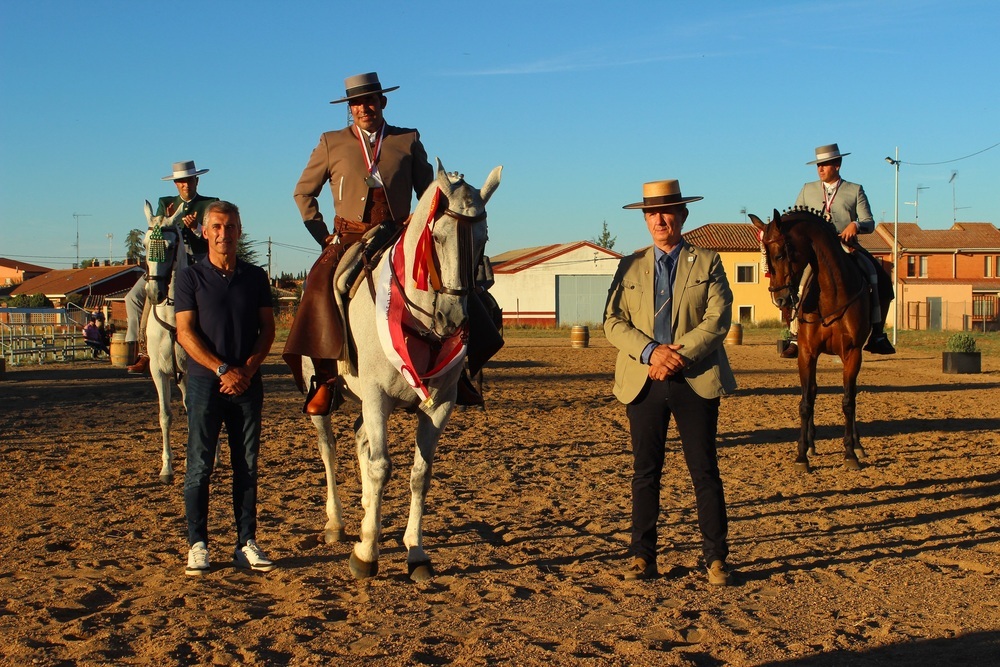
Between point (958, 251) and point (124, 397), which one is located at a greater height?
point (958, 251)

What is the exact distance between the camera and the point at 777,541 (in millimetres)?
6922

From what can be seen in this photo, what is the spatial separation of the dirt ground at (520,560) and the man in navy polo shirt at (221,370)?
1.26 feet

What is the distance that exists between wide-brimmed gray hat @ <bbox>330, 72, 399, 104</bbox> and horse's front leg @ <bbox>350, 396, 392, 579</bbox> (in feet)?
7.23

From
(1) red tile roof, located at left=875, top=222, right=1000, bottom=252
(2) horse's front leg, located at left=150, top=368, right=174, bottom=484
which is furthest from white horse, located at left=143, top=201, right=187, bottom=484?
(1) red tile roof, located at left=875, top=222, right=1000, bottom=252

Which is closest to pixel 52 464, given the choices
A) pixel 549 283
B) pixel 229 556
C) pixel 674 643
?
pixel 229 556

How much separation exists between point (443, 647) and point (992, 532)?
14.9ft

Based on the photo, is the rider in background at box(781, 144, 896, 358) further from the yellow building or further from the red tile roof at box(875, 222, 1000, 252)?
the red tile roof at box(875, 222, 1000, 252)

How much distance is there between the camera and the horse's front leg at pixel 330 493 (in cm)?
701

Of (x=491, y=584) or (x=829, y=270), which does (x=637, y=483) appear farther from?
(x=829, y=270)

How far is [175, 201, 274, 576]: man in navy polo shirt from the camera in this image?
243 inches

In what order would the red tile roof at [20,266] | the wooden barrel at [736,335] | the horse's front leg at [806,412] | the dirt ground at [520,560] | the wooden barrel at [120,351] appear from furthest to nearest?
the red tile roof at [20,266]
the wooden barrel at [736,335]
the wooden barrel at [120,351]
the horse's front leg at [806,412]
the dirt ground at [520,560]

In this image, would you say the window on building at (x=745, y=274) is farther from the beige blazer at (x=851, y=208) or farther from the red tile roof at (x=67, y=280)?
the beige blazer at (x=851, y=208)

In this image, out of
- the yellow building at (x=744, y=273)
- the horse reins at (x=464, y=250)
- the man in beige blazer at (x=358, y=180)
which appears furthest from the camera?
the yellow building at (x=744, y=273)

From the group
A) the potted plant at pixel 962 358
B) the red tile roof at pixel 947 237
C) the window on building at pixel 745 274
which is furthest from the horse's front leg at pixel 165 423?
the red tile roof at pixel 947 237
